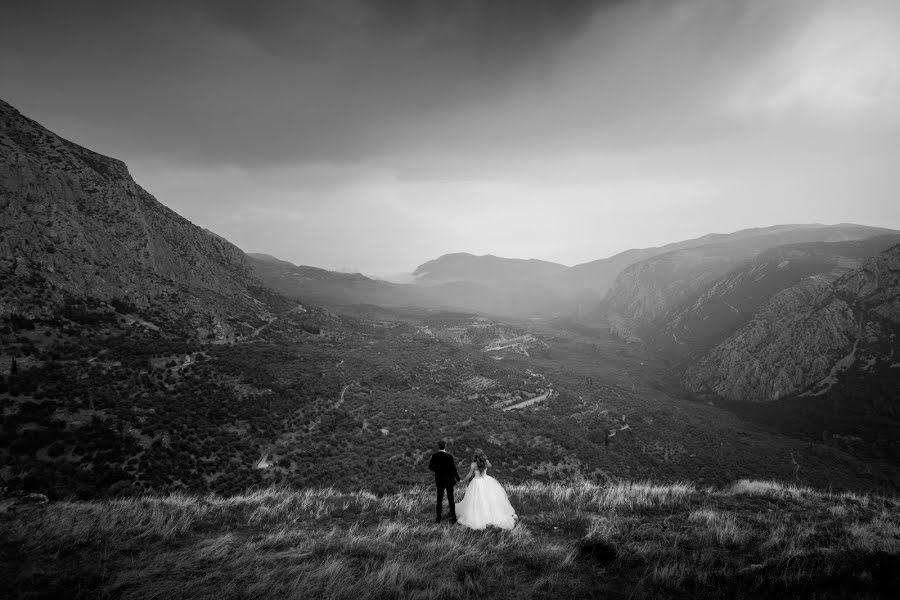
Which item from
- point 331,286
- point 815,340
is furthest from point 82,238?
point 331,286

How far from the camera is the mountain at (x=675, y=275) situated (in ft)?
406

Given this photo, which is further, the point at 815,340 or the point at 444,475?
the point at 815,340

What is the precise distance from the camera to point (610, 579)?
19.9 feet

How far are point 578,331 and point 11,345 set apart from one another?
435 ft


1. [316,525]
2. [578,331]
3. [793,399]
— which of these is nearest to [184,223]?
[316,525]

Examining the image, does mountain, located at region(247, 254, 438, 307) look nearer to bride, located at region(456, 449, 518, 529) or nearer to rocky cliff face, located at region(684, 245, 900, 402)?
rocky cliff face, located at region(684, 245, 900, 402)

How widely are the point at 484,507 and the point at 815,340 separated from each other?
81.7m

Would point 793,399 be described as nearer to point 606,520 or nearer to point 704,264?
point 606,520

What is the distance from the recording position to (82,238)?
3862cm

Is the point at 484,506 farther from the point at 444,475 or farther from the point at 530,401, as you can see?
the point at 530,401

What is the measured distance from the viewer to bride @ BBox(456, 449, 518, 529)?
8930mm

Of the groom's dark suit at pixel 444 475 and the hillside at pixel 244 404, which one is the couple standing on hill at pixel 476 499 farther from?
the hillside at pixel 244 404

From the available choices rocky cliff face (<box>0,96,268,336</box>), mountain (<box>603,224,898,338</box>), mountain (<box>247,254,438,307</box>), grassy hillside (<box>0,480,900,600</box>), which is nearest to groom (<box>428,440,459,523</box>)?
grassy hillside (<box>0,480,900,600</box>)

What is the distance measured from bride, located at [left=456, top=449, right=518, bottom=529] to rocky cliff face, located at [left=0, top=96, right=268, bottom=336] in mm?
40521
